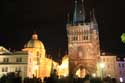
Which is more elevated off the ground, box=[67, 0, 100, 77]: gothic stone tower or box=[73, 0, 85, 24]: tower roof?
box=[73, 0, 85, 24]: tower roof

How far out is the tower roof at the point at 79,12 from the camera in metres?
72.2

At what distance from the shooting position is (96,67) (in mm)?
65062

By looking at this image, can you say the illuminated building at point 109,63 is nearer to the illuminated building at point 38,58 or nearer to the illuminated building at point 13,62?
the illuminated building at point 38,58

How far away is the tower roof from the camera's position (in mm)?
72213

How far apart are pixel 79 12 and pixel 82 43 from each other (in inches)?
398

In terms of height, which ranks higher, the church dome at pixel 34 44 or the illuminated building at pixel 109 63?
the church dome at pixel 34 44

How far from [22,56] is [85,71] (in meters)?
16.2

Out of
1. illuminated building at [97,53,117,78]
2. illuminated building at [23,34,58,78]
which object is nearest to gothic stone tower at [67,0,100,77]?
illuminated building at [97,53,117,78]

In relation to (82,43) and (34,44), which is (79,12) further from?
(34,44)

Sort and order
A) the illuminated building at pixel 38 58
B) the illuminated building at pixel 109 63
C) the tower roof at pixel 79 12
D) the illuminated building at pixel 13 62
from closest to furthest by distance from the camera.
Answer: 1. the illuminated building at pixel 13 62
2. the illuminated building at pixel 38 58
3. the tower roof at pixel 79 12
4. the illuminated building at pixel 109 63

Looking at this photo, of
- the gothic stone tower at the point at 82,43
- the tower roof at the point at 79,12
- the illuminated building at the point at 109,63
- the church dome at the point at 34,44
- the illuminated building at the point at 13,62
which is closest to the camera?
the illuminated building at the point at 13,62

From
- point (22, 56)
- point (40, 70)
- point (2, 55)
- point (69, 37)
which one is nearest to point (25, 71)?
point (22, 56)

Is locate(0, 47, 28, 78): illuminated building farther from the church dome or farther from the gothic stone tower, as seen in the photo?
the gothic stone tower

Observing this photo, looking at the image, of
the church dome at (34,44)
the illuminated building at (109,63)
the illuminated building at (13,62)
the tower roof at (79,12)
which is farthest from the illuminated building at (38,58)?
the illuminated building at (109,63)
